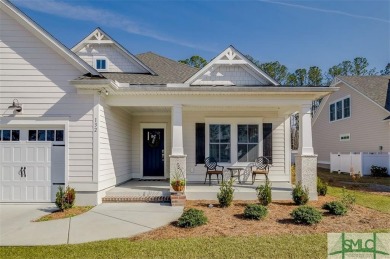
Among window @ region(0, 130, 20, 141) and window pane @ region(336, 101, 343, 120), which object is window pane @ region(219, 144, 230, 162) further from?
window pane @ region(336, 101, 343, 120)

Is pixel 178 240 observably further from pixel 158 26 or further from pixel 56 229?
pixel 158 26

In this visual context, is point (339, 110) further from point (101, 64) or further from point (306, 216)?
point (306, 216)

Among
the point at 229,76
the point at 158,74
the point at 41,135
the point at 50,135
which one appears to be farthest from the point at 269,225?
the point at 158,74

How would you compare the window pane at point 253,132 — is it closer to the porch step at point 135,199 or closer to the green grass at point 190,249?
the porch step at point 135,199

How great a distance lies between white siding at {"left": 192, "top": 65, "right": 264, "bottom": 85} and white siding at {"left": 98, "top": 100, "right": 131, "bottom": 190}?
3356mm

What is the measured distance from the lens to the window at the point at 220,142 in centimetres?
1191

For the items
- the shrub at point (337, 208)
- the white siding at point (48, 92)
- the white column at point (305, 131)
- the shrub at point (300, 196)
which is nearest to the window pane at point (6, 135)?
the white siding at point (48, 92)

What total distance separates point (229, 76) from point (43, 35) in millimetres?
5972

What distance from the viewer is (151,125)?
42.1 ft

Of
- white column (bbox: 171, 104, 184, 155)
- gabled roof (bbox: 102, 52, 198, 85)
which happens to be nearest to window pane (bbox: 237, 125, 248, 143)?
gabled roof (bbox: 102, 52, 198, 85)

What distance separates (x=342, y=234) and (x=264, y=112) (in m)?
6.58

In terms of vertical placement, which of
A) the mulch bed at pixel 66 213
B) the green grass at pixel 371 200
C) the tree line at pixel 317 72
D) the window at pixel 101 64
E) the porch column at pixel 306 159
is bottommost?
the green grass at pixel 371 200

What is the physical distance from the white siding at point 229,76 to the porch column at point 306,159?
2.07 m

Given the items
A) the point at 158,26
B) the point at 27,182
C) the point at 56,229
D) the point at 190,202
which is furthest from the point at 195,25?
the point at 56,229
